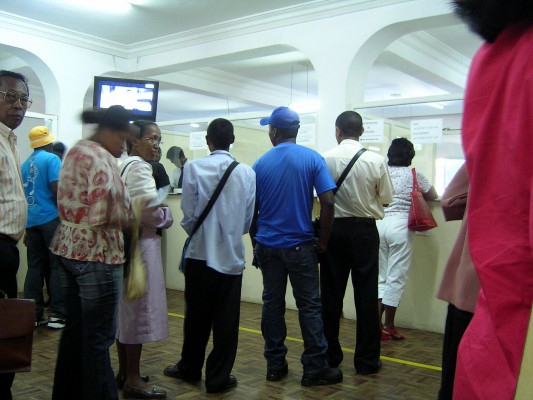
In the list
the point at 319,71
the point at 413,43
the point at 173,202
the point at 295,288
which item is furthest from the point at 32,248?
the point at 413,43

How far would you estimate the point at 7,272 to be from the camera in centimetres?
224

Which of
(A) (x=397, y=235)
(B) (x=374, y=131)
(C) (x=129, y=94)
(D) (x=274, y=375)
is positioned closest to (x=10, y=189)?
→ (D) (x=274, y=375)

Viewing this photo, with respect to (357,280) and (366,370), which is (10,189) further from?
(366,370)

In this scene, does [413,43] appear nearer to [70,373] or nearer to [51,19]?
[51,19]

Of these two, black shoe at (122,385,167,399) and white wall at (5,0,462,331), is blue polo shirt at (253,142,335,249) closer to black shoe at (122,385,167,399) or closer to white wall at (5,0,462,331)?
black shoe at (122,385,167,399)

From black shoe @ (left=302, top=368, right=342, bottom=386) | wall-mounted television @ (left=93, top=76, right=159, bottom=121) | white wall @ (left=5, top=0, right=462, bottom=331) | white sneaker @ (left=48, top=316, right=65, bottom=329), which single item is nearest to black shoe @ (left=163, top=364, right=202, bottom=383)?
black shoe @ (left=302, top=368, right=342, bottom=386)

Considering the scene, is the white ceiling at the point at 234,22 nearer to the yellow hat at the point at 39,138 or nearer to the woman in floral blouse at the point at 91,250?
the yellow hat at the point at 39,138

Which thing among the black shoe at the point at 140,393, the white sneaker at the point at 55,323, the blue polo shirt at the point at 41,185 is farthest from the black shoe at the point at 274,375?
the blue polo shirt at the point at 41,185

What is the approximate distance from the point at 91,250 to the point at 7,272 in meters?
0.44

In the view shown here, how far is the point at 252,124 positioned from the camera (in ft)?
18.7

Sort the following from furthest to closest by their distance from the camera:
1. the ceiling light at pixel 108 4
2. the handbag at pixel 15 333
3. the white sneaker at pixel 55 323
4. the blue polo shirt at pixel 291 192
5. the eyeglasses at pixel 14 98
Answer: the ceiling light at pixel 108 4
the white sneaker at pixel 55 323
the blue polo shirt at pixel 291 192
the eyeglasses at pixel 14 98
the handbag at pixel 15 333

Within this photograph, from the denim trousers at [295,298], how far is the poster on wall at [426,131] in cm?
192

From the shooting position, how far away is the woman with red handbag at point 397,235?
4.12 metres

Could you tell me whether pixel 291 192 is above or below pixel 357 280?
above
